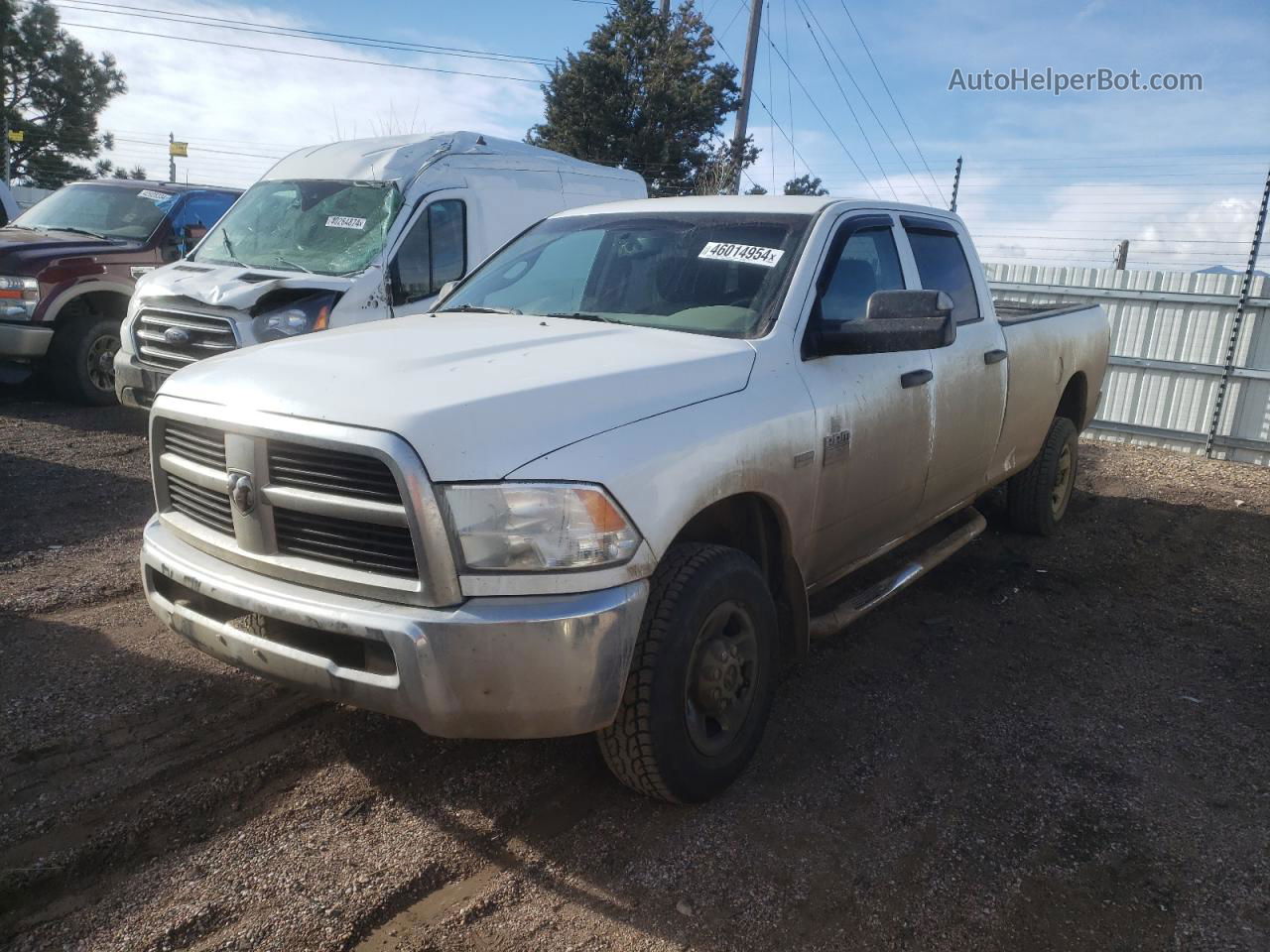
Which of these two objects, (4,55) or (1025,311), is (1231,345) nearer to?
(1025,311)

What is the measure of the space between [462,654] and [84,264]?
8023mm

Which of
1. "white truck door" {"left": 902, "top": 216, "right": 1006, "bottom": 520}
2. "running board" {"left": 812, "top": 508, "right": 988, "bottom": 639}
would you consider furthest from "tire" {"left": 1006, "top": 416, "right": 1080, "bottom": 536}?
"white truck door" {"left": 902, "top": 216, "right": 1006, "bottom": 520}

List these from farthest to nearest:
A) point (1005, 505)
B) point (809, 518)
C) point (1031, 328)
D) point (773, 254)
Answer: point (1005, 505)
point (1031, 328)
point (773, 254)
point (809, 518)

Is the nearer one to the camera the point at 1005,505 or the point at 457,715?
the point at 457,715

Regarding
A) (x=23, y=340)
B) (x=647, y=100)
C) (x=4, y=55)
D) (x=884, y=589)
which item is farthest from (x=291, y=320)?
(x=4, y=55)

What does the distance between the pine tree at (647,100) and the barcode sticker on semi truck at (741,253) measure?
23.6 m

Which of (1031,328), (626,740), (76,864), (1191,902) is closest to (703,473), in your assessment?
(626,740)

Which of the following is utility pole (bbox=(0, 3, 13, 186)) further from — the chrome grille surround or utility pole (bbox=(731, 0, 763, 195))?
the chrome grille surround

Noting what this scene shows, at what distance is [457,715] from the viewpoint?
2.43 metres

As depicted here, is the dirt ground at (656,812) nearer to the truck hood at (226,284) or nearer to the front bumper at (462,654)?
the front bumper at (462,654)

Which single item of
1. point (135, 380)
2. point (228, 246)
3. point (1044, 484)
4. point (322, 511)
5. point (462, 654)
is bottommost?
point (1044, 484)

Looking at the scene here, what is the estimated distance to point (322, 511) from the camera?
8.30ft

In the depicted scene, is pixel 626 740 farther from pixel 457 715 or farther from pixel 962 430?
pixel 962 430

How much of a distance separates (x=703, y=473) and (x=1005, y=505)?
4.30 m
